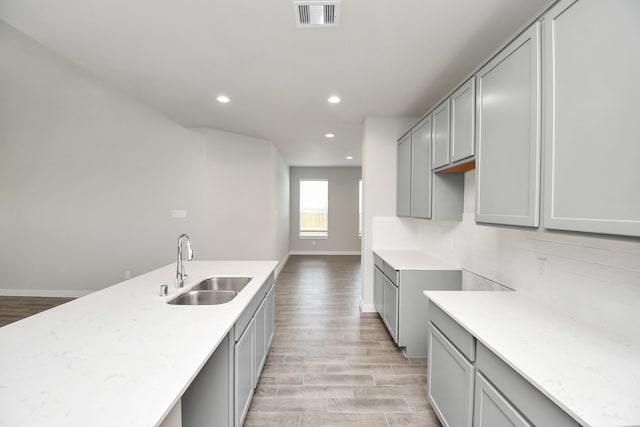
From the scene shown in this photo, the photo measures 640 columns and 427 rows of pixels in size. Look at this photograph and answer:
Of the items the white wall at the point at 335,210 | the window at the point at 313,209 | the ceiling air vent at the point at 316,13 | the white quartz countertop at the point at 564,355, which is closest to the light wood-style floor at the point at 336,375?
the white quartz countertop at the point at 564,355

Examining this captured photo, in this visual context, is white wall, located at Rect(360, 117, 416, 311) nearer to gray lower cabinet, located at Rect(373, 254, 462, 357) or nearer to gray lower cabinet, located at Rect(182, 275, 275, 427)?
gray lower cabinet, located at Rect(373, 254, 462, 357)

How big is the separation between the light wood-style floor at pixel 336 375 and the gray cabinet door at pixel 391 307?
0.19 meters

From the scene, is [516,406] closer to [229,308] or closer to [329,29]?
[229,308]

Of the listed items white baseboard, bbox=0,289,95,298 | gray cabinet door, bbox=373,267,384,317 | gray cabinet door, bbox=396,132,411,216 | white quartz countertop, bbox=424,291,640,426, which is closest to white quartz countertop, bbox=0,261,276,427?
white quartz countertop, bbox=424,291,640,426

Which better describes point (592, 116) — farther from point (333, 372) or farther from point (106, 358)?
point (333, 372)

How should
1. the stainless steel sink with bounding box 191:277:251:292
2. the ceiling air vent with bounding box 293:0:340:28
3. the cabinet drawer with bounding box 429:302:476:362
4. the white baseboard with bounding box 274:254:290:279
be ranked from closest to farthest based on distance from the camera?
the cabinet drawer with bounding box 429:302:476:362, the ceiling air vent with bounding box 293:0:340:28, the stainless steel sink with bounding box 191:277:251:292, the white baseboard with bounding box 274:254:290:279

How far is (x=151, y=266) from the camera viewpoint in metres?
4.52

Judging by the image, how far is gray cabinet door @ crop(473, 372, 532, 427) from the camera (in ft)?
3.49

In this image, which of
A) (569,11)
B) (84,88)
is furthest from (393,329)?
(84,88)

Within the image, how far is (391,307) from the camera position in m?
2.94

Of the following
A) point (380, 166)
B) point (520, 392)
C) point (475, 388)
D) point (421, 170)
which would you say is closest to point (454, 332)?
point (475, 388)

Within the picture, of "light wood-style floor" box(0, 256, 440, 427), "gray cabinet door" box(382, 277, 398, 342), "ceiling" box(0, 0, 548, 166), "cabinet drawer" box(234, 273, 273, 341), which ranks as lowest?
"light wood-style floor" box(0, 256, 440, 427)

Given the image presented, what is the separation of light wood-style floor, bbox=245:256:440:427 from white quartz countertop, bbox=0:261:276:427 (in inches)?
38.8

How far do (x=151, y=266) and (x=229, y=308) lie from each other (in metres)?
3.73
